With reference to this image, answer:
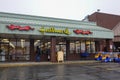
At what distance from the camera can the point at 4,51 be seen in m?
32.5

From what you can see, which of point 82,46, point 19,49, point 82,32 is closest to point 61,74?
point 82,32

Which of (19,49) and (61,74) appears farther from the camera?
(19,49)

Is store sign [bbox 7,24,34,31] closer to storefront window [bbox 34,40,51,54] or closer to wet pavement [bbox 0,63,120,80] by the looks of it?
storefront window [bbox 34,40,51,54]

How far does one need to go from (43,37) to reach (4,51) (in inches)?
207

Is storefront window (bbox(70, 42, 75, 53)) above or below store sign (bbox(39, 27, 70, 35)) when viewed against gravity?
below

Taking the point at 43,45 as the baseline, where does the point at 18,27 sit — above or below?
above

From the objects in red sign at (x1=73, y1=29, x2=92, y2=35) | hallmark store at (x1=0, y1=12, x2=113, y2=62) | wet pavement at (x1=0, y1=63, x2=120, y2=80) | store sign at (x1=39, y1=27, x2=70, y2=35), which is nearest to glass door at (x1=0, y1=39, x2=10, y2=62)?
hallmark store at (x1=0, y1=12, x2=113, y2=62)

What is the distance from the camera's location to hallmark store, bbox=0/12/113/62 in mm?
28812

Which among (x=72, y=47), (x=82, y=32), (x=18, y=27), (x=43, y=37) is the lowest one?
(x=72, y=47)

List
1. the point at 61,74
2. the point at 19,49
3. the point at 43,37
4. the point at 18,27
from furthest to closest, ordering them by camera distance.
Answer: the point at 19,49, the point at 43,37, the point at 18,27, the point at 61,74

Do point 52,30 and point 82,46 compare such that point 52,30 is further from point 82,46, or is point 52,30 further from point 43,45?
point 82,46

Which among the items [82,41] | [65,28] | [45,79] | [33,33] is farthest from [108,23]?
[45,79]

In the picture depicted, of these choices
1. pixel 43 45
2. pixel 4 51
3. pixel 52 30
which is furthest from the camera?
pixel 43 45

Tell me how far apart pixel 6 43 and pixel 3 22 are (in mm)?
5705
